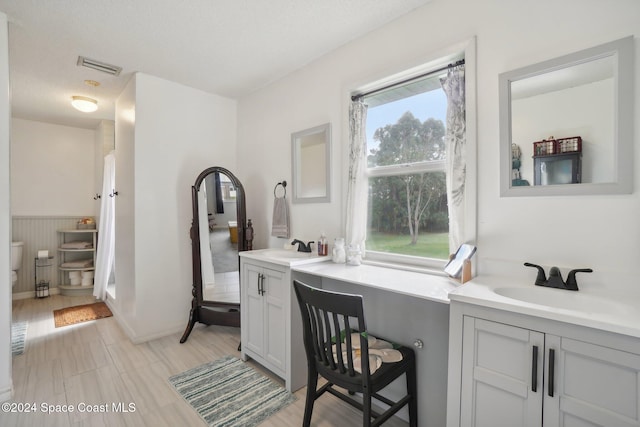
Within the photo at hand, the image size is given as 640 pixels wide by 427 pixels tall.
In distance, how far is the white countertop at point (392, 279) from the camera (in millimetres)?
1408

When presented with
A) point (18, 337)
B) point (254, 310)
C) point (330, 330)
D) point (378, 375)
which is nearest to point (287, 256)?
point (254, 310)

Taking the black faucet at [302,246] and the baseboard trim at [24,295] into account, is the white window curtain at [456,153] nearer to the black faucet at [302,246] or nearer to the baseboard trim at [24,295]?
the black faucet at [302,246]

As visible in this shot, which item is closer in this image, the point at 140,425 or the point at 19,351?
the point at 140,425

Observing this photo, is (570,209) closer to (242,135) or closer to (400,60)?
(400,60)

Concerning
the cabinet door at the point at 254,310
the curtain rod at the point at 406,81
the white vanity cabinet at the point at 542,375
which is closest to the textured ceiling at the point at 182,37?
the curtain rod at the point at 406,81

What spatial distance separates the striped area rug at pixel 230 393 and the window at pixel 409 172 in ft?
4.06

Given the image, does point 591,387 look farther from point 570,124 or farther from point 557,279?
point 570,124

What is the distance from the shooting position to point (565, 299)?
4.10 ft

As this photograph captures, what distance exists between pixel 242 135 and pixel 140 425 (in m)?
2.83

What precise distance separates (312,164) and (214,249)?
1.37 metres

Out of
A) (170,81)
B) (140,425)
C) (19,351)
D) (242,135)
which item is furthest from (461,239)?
(19,351)

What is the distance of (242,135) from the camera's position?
3488 mm

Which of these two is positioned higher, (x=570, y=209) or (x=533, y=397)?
(x=570, y=209)

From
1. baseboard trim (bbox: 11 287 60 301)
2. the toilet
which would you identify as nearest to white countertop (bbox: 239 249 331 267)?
the toilet
